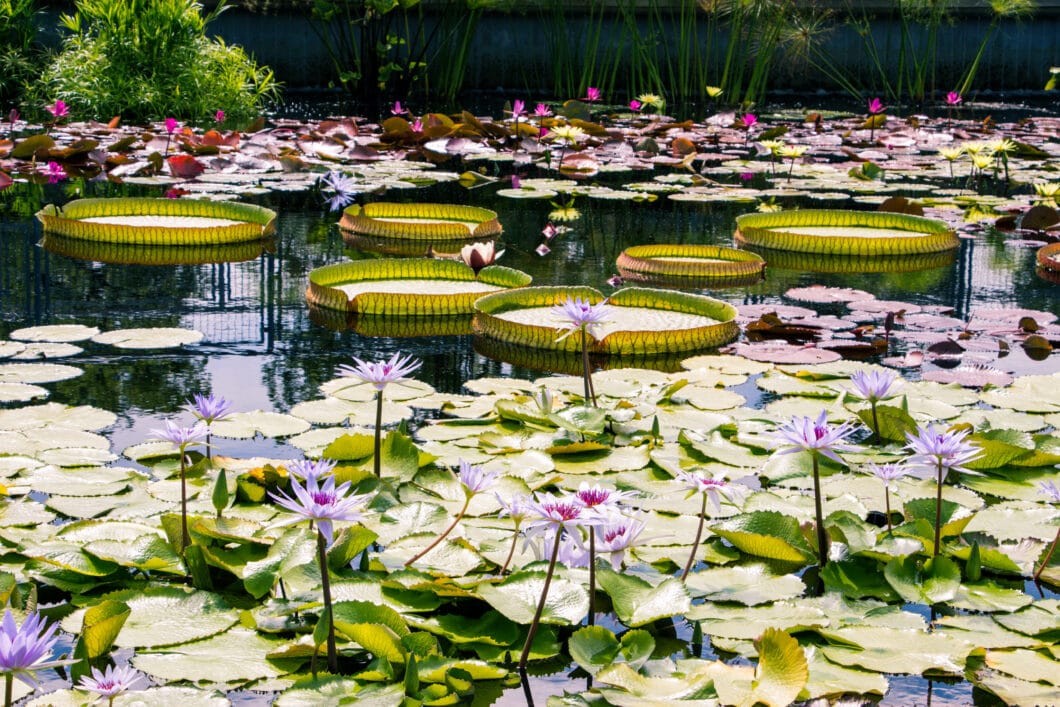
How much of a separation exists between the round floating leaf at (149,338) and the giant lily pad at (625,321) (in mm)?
778

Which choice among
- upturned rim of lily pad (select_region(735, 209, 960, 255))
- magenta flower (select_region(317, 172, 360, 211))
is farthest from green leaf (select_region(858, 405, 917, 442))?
magenta flower (select_region(317, 172, 360, 211))

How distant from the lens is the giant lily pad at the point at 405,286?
3707 millimetres

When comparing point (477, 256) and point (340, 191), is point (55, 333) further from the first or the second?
point (340, 191)

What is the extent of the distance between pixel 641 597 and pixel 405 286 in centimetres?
227

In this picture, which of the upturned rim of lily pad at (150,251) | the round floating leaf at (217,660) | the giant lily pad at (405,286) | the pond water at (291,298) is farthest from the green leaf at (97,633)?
the upturned rim of lily pad at (150,251)

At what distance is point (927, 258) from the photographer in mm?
4855

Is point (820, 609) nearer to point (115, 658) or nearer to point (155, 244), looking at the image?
point (115, 658)

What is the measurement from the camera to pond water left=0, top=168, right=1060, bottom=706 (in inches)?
114

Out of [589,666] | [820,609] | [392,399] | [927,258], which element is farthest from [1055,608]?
[927,258]

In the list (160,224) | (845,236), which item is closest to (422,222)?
(160,224)

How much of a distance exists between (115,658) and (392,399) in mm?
1232

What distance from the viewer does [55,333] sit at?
3.35 metres

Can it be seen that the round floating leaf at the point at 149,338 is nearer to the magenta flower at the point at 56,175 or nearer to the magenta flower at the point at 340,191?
the magenta flower at the point at 340,191

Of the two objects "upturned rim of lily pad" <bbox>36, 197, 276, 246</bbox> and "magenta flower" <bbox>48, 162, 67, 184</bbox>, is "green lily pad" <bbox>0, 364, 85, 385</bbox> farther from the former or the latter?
"magenta flower" <bbox>48, 162, 67, 184</bbox>
